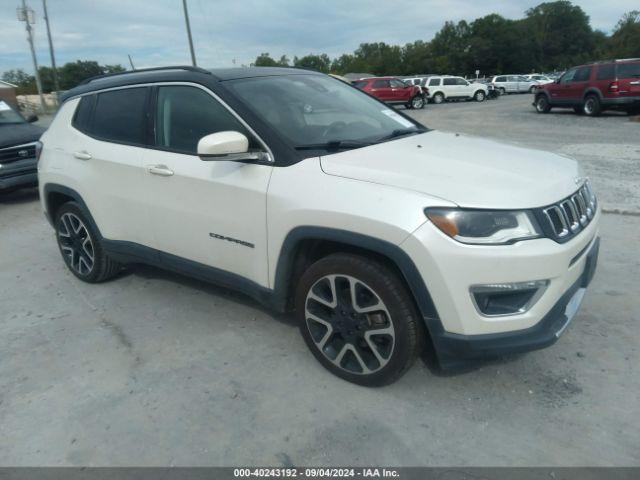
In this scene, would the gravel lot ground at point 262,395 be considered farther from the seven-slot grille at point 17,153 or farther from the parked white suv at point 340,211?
the seven-slot grille at point 17,153

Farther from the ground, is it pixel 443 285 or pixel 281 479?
pixel 443 285

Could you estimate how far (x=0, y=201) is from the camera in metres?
8.96

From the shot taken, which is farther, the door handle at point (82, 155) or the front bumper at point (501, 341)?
the door handle at point (82, 155)

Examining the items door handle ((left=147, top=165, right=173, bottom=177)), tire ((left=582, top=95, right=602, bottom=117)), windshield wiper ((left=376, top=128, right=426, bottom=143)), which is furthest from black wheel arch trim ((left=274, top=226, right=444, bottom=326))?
tire ((left=582, top=95, right=602, bottom=117))

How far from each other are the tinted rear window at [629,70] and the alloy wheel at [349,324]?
17608 millimetres

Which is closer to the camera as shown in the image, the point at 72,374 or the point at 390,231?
the point at 390,231

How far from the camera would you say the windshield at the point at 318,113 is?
3.24 meters

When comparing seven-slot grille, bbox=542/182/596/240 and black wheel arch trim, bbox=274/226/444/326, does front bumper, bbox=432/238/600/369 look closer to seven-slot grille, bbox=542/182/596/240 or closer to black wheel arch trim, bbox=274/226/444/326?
black wheel arch trim, bbox=274/226/444/326

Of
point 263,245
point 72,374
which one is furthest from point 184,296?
point 263,245

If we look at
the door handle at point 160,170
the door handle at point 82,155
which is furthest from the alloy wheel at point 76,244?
the door handle at point 160,170

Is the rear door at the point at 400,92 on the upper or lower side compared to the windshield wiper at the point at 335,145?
lower

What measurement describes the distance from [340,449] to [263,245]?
122cm

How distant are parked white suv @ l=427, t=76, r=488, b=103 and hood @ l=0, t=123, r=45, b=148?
26423 mm

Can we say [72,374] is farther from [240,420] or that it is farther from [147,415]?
[240,420]
